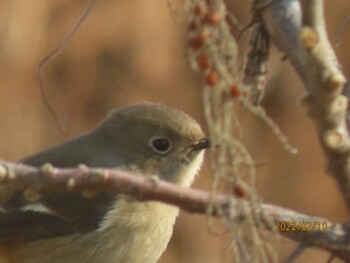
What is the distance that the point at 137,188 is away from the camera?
1718mm

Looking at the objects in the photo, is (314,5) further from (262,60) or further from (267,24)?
(262,60)

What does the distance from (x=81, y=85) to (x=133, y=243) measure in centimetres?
304

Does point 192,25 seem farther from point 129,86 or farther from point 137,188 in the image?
point 129,86

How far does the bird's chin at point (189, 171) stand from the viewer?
3188 millimetres

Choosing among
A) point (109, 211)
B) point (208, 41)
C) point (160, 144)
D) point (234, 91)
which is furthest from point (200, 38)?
point (160, 144)

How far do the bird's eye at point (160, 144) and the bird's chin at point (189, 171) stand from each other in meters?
0.09

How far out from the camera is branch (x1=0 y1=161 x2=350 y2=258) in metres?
1.69

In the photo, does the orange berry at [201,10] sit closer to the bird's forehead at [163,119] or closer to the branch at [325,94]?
the branch at [325,94]

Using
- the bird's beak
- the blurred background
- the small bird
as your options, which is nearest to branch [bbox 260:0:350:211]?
the small bird

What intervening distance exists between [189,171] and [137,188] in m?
1.49

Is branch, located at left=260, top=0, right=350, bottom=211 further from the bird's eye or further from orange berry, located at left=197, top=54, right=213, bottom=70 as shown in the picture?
the bird's eye

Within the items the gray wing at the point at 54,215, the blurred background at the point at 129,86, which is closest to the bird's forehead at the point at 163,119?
the gray wing at the point at 54,215

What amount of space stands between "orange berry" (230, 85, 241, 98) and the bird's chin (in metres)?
1.38

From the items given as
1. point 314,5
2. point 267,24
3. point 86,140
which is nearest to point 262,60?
point 267,24
